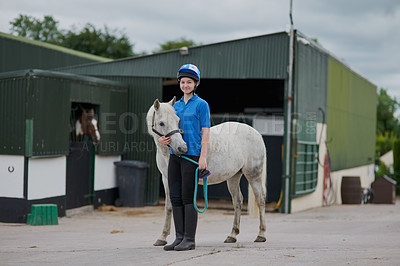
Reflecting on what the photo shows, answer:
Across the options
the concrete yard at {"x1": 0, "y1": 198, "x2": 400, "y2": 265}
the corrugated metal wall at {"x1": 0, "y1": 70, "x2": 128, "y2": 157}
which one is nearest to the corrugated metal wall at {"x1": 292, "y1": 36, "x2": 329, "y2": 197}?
the concrete yard at {"x1": 0, "y1": 198, "x2": 400, "y2": 265}

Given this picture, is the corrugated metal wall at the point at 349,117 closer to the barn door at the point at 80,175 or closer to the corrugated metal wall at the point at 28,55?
the barn door at the point at 80,175

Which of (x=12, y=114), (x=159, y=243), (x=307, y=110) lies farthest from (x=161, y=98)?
(x=159, y=243)

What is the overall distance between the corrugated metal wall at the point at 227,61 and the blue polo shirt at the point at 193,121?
7935mm

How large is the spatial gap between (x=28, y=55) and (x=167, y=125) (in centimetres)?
1473

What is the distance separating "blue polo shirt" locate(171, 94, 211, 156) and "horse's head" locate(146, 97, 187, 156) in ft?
0.32

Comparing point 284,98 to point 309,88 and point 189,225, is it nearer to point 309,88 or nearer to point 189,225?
point 309,88

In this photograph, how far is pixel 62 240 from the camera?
7.71 m

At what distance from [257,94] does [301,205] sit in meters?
7.72

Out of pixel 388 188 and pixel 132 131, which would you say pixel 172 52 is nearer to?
pixel 132 131

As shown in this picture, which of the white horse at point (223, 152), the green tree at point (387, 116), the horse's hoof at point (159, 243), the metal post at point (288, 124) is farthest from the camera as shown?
the green tree at point (387, 116)

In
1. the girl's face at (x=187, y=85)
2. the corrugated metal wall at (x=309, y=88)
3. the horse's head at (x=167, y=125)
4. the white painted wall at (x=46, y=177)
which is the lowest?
the white painted wall at (x=46, y=177)

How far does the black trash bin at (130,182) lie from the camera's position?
14.2 metres

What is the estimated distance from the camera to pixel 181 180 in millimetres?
5875

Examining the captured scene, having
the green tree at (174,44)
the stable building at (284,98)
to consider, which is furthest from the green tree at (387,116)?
the stable building at (284,98)
